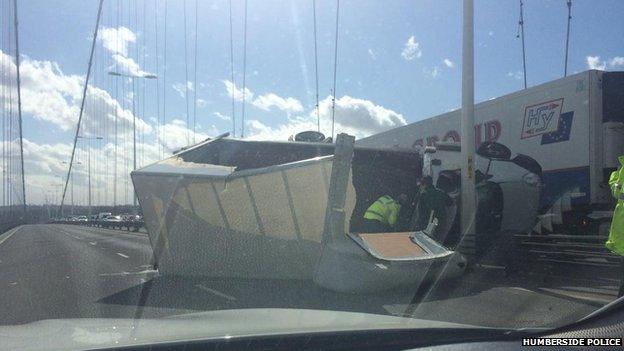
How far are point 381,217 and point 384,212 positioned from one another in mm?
116

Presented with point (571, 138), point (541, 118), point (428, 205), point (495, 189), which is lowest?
point (428, 205)

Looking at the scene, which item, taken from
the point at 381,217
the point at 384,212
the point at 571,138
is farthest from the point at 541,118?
the point at 381,217

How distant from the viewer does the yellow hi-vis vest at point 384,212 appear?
11.2 metres

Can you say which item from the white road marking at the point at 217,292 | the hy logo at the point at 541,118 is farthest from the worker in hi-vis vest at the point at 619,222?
the hy logo at the point at 541,118

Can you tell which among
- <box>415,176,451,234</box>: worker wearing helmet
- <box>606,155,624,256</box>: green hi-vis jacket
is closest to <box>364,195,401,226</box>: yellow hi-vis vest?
<box>415,176,451,234</box>: worker wearing helmet

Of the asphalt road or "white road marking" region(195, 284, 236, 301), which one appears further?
"white road marking" region(195, 284, 236, 301)

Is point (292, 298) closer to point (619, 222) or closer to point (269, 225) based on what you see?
point (269, 225)

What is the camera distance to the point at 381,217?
1117 cm

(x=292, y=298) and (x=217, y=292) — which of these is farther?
(x=217, y=292)

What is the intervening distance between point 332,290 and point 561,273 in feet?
15.8

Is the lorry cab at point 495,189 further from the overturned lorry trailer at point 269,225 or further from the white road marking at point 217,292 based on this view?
the white road marking at point 217,292

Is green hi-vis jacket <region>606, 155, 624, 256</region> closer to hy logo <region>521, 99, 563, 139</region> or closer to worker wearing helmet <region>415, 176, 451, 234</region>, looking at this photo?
worker wearing helmet <region>415, 176, 451, 234</region>

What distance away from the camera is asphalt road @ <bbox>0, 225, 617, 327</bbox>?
749 cm

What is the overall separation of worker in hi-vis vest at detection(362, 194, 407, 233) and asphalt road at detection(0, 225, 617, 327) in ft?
5.52
